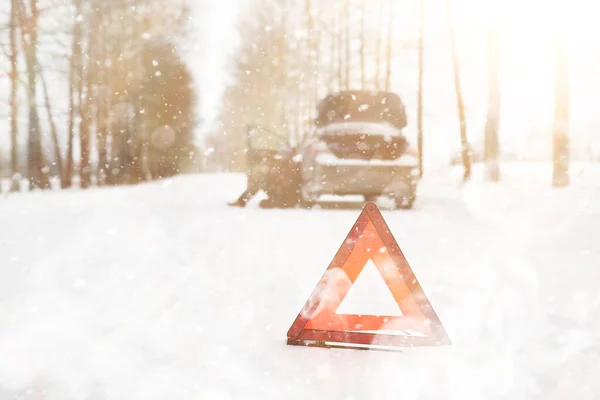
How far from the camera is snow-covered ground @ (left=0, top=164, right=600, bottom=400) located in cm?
379

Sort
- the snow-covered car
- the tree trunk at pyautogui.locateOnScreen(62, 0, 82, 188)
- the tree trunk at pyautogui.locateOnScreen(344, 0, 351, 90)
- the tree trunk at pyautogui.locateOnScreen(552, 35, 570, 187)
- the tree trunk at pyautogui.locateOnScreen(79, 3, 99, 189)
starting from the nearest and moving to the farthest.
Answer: the snow-covered car
the tree trunk at pyautogui.locateOnScreen(552, 35, 570, 187)
the tree trunk at pyautogui.locateOnScreen(62, 0, 82, 188)
the tree trunk at pyautogui.locateOnScreen(79, 3, 99, 189)
the tree trunk at pyautogui.locateOnScreen(344, 0, 351, 90)

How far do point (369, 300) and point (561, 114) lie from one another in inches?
600

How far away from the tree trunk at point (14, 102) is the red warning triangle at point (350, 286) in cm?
2243

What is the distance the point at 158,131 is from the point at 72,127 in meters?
24.9

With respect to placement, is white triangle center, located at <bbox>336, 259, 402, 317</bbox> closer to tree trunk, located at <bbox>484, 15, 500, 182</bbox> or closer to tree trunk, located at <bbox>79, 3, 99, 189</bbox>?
tree trunk, located at <bbox>484, 15, 500, 182</bbox>

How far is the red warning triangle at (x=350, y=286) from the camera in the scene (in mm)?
4367

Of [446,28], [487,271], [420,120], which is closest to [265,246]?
[487,271]

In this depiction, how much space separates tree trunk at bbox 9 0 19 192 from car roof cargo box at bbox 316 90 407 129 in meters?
12.3

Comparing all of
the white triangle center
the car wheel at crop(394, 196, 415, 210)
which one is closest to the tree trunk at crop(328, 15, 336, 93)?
the car wheel at crop(394, 196, 415, 210)

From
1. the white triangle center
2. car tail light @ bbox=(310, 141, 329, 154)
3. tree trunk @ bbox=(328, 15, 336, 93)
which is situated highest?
tree trunk @ bbox=(328, 15, 336, 93)

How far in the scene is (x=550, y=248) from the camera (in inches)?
362

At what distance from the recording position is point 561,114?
19.5 m

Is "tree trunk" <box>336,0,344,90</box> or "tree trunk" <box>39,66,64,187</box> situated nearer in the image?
"tree trunk" <box>39,66,64,187</box>

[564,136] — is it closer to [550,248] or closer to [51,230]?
[550,248]
